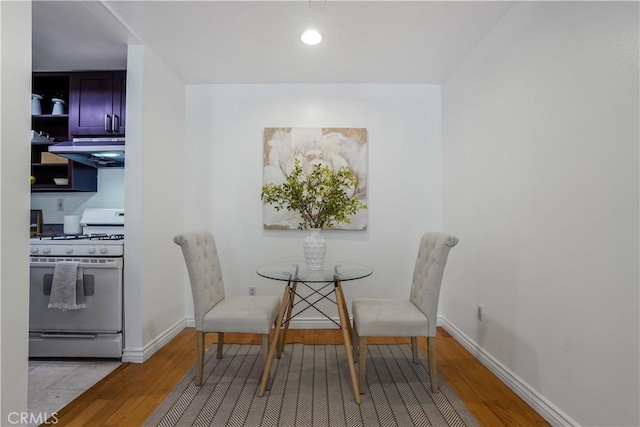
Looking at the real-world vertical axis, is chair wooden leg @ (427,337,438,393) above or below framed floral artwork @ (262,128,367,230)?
below

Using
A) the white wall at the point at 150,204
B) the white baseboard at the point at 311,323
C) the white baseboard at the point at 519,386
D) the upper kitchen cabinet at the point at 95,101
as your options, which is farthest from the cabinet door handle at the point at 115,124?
the white baseboard at the point at 519,386

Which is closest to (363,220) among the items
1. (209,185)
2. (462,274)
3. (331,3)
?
(462,274)

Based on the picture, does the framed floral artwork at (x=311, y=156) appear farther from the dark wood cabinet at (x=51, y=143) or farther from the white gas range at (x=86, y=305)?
the dark wood cabinet at (x=51, y=143)

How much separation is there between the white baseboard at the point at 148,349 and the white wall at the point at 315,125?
656 millimetres

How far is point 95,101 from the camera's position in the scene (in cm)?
278

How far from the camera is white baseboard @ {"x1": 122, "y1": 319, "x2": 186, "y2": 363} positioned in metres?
2.43

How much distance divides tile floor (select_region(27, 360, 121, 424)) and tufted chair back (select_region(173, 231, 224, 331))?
0.82 metres

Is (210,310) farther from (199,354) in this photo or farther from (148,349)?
(148,349)

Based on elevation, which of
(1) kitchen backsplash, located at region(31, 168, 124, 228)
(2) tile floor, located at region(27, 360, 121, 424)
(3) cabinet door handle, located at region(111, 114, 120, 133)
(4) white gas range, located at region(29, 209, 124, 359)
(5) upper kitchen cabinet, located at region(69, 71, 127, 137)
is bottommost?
(2) tile floor, located at region(27, 360, 121, 424)

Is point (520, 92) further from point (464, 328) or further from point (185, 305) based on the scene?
point (185, 305)

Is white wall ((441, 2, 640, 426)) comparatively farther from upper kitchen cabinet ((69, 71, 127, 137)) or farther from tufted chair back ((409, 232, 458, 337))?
upper kitchen cabinet ((69, 71, 127, 137))

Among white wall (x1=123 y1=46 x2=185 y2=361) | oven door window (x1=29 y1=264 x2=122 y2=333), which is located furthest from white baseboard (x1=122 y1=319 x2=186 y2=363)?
oven door window (x1=29 y1=264 x2=122 y2=333)

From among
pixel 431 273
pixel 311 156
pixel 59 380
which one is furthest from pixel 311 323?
pixel 59 380

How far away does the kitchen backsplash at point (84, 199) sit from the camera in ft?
10.5
